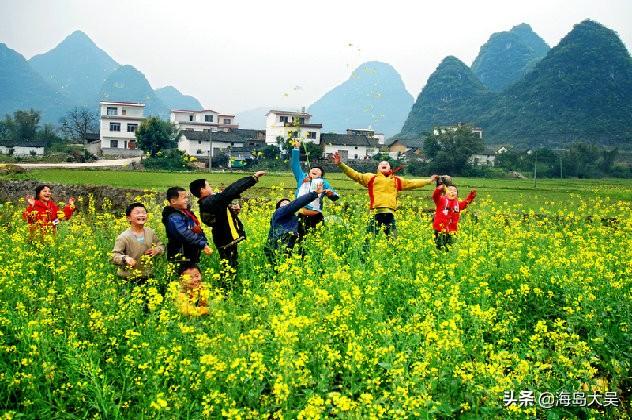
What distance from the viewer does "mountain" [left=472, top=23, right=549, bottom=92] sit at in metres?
144

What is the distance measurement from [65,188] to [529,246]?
61.4 feet

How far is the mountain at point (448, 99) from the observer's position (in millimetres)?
105500

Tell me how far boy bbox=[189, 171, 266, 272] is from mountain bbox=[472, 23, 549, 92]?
144 metres

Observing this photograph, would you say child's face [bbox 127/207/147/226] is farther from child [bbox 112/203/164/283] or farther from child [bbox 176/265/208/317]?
child [bbox 176/265/208/317]

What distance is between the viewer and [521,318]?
6.07 meters

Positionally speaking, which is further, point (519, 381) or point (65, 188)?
point (65, 188)

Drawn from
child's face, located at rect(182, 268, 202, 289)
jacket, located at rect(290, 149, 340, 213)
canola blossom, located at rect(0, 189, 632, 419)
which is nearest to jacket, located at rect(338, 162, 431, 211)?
jacket, located at rect(290, 149, 340, 213)

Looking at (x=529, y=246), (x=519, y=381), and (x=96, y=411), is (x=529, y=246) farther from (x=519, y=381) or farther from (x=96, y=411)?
(x=96, y=411)

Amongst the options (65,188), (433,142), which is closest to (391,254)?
(65,188)

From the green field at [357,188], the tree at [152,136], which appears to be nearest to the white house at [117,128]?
the tree at [152,136]

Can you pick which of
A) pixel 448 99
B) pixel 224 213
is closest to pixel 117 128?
pixel 224 213

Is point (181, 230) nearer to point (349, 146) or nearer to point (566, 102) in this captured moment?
point (349, 146)

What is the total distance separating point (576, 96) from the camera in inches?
3346

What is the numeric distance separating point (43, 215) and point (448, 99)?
112348 millimetres
